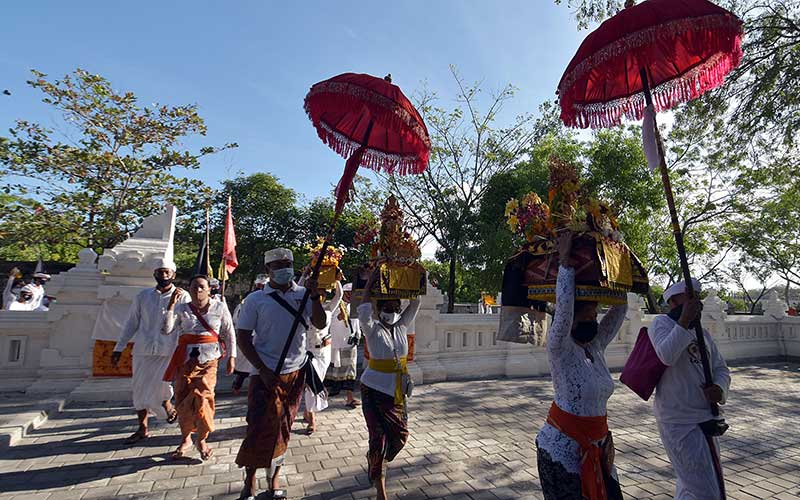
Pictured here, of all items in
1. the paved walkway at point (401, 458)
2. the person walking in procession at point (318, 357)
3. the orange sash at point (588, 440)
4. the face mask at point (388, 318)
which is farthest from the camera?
the person walking in procession at point (318, 357)

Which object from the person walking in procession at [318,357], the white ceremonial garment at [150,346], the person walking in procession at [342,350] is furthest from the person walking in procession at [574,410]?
the person walking in procession at [342,350]

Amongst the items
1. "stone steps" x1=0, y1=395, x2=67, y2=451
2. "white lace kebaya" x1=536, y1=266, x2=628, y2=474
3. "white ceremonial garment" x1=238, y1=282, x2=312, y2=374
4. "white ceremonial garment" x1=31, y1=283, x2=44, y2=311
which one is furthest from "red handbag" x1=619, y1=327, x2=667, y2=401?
"white ceremonial garment" x1=31, y1=283, x2=44, y2=311

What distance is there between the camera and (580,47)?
2547 millimetres

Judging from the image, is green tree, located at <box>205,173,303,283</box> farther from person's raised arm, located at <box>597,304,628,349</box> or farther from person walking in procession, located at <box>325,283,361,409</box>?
person's raised arm, located at <box>597,304,628,349</box>

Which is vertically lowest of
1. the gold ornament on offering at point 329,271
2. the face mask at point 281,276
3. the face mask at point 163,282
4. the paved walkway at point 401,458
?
the paved walkway at point 401,458

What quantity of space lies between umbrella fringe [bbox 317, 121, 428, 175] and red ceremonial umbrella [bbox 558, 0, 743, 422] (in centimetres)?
161

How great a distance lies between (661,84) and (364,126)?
8.57 ft

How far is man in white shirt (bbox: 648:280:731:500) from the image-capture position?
2.66 meters

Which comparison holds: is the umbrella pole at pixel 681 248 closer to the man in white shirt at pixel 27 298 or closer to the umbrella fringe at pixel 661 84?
the umbrella fringe at pixel 661 84

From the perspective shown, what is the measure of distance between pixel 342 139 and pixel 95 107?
12655 millimetres

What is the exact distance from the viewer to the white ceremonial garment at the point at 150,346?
496 centimetres

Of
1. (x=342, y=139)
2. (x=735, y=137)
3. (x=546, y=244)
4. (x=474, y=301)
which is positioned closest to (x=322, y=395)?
(x=342, y=139)

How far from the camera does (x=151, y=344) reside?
5.00 metres

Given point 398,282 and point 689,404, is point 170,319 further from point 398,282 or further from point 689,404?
point 689,404
